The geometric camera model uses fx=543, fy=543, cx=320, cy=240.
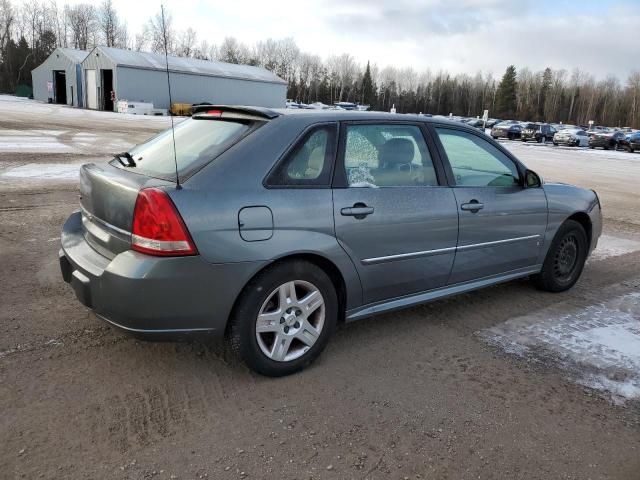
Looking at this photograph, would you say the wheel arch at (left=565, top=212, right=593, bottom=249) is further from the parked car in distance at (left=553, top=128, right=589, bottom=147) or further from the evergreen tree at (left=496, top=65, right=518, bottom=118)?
the evergreen tree at (left=496, top=65, right=518, bottom=118)

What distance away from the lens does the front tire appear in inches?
122

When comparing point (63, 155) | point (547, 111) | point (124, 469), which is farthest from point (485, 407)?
point (547, 111)

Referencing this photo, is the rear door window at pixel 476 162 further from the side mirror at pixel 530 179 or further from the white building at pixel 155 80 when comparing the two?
the white building at pixel 155 80

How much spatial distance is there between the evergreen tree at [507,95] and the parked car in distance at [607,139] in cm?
6746

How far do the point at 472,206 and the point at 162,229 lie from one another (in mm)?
2393

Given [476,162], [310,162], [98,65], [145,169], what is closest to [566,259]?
[476,162]

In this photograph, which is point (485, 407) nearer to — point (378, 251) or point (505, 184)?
point (378, 251)

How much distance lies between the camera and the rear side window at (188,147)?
3.20m

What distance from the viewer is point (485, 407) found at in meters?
3.15

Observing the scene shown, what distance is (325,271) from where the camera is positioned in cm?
346

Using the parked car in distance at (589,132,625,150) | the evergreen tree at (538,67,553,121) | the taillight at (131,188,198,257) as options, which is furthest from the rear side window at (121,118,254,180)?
the evergreen tree at (538,67,553,121)

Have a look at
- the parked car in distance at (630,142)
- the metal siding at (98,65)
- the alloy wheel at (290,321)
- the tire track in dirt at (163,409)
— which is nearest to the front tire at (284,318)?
the alloy wheel at (290,321)

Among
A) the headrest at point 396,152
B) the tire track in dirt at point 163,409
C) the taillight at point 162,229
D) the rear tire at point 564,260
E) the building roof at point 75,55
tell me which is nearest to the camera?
the tire track in dirt at point 163,409

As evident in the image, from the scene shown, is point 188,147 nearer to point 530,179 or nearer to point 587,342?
point 530,179
